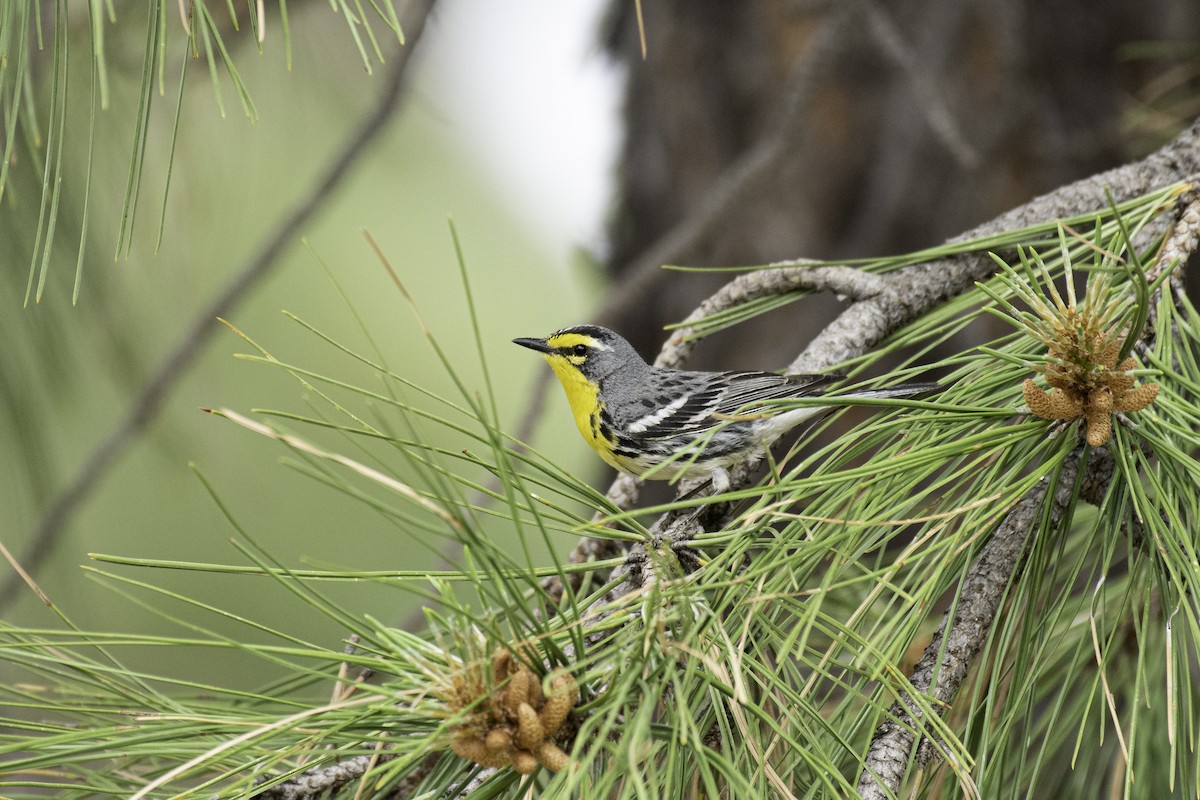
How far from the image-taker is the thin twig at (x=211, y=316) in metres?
1.98

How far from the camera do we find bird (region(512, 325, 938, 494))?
2258mm

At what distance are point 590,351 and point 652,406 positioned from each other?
27 centimetres

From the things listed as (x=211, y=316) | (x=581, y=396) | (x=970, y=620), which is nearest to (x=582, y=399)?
(x=581, y=396)

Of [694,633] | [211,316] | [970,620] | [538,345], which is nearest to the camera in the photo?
[694,633]

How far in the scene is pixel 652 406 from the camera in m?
2.51

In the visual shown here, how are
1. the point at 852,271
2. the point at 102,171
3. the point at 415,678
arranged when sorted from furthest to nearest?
the point at 102,171, the point at 852,271, the point at 415,678

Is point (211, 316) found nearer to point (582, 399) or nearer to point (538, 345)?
point (538, 345)

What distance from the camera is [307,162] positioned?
306 cm

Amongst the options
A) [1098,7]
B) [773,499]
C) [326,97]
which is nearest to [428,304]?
[326,97]

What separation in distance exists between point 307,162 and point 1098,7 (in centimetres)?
240

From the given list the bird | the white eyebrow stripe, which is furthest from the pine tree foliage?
the white eyebrow stripe

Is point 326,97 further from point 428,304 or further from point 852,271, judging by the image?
point 428,304

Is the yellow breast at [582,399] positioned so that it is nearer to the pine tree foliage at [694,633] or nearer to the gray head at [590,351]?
the gray head at [590,351]

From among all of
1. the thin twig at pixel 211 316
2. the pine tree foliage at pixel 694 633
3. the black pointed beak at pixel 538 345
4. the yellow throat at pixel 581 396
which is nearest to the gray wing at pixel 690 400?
the yellow throat at pixel 581 396
